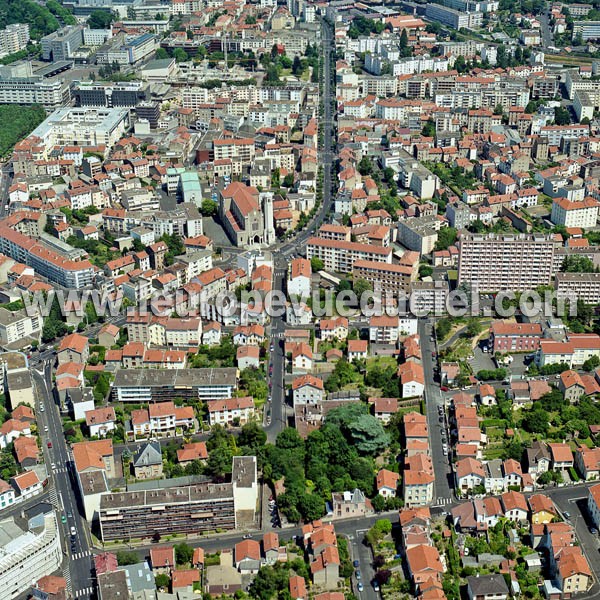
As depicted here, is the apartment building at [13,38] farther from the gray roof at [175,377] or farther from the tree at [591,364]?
the tree at [591,364]

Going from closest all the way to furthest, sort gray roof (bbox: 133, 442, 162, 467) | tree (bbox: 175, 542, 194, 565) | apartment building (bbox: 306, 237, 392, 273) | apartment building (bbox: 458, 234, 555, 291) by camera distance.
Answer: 1. tree (bbox: 175, 542, 194, 565)
2. gray roof (bbox: 133, 442, 162, 467)
3. apartment building (bbox: 458, 234, 555, 291)
4. apartment building (bbox: 306, 237, 392, 273)

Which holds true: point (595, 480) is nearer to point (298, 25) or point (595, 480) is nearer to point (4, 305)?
point (4, 305)

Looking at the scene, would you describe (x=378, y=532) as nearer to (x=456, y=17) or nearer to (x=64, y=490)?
(x=64, y=490)

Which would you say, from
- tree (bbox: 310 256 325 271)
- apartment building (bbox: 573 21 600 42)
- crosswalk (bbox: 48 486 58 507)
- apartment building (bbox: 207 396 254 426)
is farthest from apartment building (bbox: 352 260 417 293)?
apartment building (bbox: 573 21 600 42)

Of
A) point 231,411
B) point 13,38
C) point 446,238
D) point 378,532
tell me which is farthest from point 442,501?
point 13,38

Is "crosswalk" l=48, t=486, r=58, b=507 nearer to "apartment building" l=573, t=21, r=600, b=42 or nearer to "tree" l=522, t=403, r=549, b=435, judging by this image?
"tree" l=522, t=403, r=549, b=435

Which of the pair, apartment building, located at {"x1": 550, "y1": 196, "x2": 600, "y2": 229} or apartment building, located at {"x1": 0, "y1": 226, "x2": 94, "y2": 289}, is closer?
apartment building, located at {"x1": 0, "y1": 226, "x2": 94, "y2": 289}
